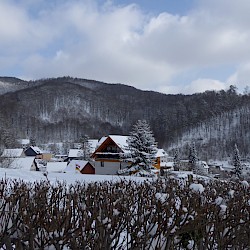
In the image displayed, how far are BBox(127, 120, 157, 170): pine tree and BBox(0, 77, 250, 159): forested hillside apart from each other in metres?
78.1

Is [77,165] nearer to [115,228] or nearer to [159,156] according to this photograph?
[159,156]

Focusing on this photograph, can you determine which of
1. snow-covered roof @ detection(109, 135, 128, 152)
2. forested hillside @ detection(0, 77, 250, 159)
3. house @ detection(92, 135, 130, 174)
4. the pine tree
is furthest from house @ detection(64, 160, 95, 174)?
forested hillside @ detection(0, 77, 250, 159)

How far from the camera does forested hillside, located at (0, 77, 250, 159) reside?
11506cm

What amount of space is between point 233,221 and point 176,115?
12469 cm

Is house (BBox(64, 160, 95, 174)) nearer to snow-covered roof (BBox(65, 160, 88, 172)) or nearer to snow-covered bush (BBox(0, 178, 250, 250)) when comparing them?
snow-covered roof (BBox(65, 160, 88, 172))

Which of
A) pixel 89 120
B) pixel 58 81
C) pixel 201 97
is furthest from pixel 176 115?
pixel 58 81

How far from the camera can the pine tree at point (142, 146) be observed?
23.8 m

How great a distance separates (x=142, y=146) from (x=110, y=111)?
385 ft

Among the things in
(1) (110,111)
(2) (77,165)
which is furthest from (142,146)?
(1) (110,111)

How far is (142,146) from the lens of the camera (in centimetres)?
2394

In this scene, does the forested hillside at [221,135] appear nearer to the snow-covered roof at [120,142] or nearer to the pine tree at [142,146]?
the snow-covered roof at [120,142]

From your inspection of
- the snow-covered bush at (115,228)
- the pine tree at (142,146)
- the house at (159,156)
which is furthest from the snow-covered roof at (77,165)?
the snow-covered bush at (115,228)

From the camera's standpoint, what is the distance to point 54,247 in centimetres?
320

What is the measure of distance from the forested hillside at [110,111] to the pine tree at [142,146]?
7814 cm
